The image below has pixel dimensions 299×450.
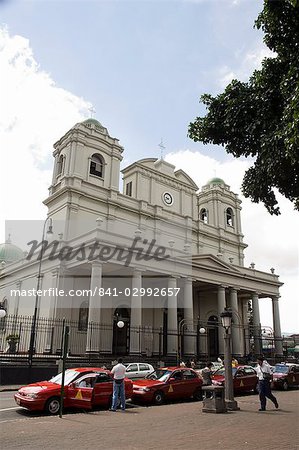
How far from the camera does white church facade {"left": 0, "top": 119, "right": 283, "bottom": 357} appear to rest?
85.7 ft

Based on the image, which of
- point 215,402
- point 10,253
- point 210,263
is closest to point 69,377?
point 215,402

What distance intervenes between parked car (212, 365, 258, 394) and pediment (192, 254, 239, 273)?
11.9 m

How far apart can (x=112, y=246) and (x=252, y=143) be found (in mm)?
15337

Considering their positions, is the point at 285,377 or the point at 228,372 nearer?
the point at 228,372

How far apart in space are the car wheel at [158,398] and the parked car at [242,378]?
3857 mm

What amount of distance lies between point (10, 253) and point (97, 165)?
71.9 feet

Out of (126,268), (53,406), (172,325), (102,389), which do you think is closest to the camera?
(53,406)

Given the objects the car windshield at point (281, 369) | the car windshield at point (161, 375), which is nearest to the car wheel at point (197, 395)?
the car windshield at point (161, 375)

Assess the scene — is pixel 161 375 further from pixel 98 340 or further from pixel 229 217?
pixel 229 217

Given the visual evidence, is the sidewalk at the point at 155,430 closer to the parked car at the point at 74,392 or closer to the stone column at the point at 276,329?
the parked car at the point at 74,392

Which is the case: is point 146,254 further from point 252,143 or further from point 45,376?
point 252,143

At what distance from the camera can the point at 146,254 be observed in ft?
88.6

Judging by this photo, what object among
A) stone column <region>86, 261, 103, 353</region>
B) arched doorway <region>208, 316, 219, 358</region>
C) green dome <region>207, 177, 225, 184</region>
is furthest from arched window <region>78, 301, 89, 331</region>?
green dome <region>207, 177, 225, 184</region>

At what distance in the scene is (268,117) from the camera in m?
10.3
